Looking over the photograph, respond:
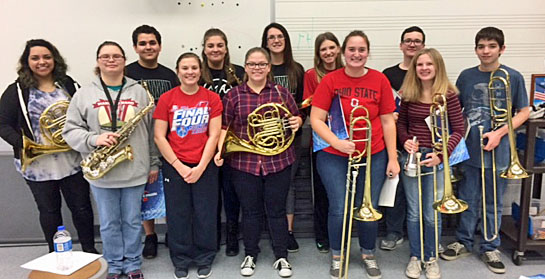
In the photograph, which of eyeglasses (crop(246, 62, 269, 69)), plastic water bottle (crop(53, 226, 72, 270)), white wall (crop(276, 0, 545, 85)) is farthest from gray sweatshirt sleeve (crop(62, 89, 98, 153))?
white wall (crop(276, 0, 545, 85))

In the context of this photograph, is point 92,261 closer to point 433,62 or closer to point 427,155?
point 427,155

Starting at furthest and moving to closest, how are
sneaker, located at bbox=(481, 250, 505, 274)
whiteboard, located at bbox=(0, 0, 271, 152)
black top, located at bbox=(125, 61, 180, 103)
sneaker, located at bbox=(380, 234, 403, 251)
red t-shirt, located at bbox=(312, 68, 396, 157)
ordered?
whiteboard, located at bbox=(0, 0, 271, 152) < sneaker, located at bbox=(380, 234, 403, 251) < black top, located at bbox=(125, 61, 180, 103) < sneaker, located at bbox=(481, 250, 505, 274) < red t-shirt, located at bbox=(312, 68, 396, 157)

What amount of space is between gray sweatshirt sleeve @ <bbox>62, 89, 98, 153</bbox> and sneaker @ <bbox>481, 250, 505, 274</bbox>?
2.60 m

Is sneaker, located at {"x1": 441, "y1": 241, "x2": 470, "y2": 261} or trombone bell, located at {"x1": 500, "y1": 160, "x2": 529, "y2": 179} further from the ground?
trombone bell, located at {"x1": 500, "y1": 160, "x2": 529, "y2": 179}

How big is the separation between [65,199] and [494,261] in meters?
2.86

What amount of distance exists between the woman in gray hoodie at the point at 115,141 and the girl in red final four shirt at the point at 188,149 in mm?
120

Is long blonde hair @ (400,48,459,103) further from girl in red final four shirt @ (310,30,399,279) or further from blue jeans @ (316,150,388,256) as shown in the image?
blue jeans @ (316,150,388,256)

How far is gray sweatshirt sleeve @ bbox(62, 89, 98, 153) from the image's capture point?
91.3 inches

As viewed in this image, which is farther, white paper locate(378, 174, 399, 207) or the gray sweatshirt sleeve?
white paper locate(378, 174, 399, 207)

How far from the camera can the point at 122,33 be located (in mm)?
3195

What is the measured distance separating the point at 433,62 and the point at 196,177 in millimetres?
1553

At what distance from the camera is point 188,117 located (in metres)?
2.43

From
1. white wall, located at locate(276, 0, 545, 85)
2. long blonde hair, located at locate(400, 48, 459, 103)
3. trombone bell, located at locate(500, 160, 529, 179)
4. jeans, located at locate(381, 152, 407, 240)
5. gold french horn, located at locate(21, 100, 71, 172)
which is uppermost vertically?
white wall, located at locate(276, 0, 545, 85)

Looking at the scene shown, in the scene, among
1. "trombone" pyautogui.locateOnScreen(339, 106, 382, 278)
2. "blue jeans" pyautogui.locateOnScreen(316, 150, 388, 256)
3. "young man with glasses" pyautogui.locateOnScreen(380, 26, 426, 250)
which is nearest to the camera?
"trombone" pyautogui.locateOnScreen(339, 106, 382, 278)
